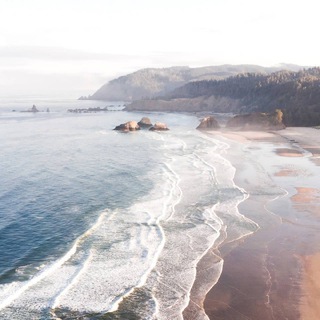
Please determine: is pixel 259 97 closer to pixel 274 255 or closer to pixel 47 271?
pixel 274 255

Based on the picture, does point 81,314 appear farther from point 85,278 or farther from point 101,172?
point 101,172

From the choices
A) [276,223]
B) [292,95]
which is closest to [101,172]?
[276,223]

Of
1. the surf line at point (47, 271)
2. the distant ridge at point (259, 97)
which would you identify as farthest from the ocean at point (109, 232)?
the distant ridge at point (259, 97)

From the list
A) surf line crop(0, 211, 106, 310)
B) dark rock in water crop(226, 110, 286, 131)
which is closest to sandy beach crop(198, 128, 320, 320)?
Result: surf line crop(0, 211, 106, 310)

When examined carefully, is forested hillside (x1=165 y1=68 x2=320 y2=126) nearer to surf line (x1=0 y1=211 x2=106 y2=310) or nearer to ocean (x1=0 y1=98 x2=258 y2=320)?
ocean (x1=0 y1=98 x2=258 y2=320)

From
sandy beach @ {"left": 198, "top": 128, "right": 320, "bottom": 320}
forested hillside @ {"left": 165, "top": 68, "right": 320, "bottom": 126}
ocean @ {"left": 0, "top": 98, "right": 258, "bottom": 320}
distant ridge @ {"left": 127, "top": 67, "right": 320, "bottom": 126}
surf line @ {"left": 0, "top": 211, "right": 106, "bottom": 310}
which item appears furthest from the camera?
distant ridge @ {"left": 127, "top": 67, "right": 320, "bottom": 126}

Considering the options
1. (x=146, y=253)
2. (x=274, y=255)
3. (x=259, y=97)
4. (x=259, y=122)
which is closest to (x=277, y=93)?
(x=259, y=97)
